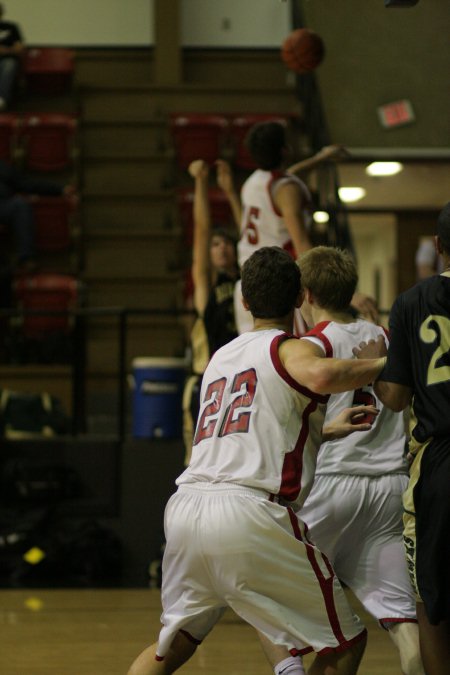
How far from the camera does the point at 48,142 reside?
10.9 meters

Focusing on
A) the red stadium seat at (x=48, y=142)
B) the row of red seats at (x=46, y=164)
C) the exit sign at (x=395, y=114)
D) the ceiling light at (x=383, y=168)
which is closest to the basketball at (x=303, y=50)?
the exit sign at (x=395, y=114)

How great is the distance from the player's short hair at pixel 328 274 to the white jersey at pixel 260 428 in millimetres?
531

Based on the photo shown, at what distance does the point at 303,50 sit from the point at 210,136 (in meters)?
3.81

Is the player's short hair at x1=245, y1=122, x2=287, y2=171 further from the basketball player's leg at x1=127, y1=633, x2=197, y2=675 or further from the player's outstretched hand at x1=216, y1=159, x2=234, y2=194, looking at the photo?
the basketball player's leg at x1=127, y1=633, x2=197, y2=675

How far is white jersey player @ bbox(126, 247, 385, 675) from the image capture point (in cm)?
306

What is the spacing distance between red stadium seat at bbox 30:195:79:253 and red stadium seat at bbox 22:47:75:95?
1.63 m

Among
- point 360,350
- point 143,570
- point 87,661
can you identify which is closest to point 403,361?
point 360,350

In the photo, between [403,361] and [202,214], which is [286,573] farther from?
[202,214]

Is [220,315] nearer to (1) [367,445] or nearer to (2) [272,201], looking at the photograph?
(2) [272,201]

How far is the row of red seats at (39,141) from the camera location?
10828 mm

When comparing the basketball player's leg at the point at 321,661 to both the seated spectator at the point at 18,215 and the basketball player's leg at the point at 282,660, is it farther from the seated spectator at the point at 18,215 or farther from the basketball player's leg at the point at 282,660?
the seated spectator at the point at 18,215

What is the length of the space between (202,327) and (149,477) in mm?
1452

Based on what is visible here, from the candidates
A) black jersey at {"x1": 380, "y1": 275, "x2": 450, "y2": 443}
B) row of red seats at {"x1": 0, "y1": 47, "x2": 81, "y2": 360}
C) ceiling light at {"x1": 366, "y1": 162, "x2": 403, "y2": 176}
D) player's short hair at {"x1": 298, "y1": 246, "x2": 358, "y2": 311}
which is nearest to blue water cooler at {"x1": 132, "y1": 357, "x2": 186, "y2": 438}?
row of red seats at {"x1": 0, "y1": 47, "x2": 81, "y2": 360}

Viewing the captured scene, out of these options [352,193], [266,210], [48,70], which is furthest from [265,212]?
[48,70]
